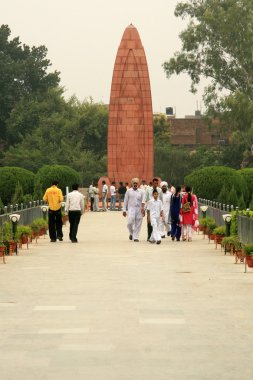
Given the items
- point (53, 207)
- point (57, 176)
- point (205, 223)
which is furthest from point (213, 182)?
point (53, 207)

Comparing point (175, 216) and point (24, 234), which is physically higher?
point (175, 216)

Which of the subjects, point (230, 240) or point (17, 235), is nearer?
point (230, 240)

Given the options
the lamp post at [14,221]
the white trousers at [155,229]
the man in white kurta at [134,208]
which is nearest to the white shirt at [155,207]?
the white trousers at [155,229]

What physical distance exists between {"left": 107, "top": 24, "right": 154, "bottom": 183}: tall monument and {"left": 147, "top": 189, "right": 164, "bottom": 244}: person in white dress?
1397 inches

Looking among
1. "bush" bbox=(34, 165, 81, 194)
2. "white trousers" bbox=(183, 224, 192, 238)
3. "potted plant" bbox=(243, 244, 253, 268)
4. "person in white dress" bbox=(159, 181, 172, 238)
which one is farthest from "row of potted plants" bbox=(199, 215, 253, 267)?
"bush" bbox=(34, 165, 81, 194)

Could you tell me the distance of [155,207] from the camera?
24.0 m

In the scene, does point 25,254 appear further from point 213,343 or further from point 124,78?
point 124,78

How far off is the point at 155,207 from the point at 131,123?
1428 inches

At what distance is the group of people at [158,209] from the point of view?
79.5 feet

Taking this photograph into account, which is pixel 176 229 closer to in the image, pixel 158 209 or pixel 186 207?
pixel 186 207

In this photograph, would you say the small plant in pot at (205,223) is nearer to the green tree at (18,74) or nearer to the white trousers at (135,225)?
the white trousers at (135,225)

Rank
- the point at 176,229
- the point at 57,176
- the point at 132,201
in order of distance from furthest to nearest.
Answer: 1. the point at 57,176
2. the point at 176,229
3. the point at 132,201

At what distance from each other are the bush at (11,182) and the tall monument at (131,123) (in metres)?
11.3

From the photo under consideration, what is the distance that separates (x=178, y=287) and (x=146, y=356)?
5.66 meters
